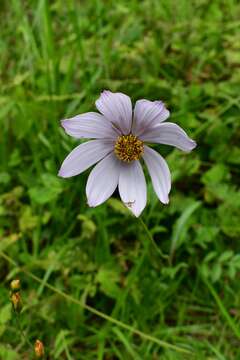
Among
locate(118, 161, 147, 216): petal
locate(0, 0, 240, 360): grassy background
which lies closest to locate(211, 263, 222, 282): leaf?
locate(0, 0, 240, 360): grassy background

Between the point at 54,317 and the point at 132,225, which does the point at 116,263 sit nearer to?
the point at 132,225

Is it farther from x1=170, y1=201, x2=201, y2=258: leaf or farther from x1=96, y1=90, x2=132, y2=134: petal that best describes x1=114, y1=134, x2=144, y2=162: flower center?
x1=170, y1=201, x2=201, y2=258: leaf

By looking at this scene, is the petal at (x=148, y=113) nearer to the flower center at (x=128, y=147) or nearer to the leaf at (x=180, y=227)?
the flower center at (x=128, y=147)

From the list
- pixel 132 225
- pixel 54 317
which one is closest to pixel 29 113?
pixel 132 225

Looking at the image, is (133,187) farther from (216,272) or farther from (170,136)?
(216,272)

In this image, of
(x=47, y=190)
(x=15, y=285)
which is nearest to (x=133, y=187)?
(x=15, y=285)

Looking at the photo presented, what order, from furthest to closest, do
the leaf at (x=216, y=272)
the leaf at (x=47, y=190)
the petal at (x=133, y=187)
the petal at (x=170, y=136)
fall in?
the leaf at (x=47, y=190) < the leaf at (x=216, y=272) < the petal at (x=133, y=187) < the petal at (x=170, y=136)

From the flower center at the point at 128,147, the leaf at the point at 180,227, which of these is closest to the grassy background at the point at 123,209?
the leaf at the point at 180,227
